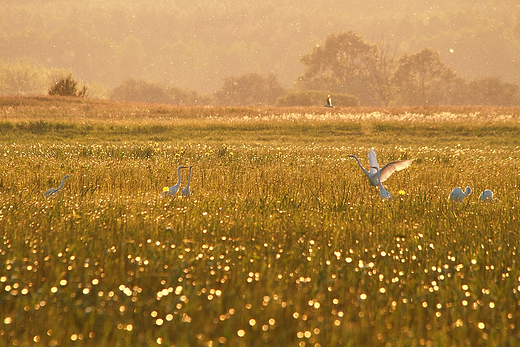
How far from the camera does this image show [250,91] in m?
109

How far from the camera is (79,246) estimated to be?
4.74m

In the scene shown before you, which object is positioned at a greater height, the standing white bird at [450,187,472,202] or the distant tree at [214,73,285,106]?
the distant tree at [214,73,285,106]

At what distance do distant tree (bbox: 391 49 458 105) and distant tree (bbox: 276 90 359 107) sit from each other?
15066mm

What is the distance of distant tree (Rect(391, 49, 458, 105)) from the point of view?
91.2 meters

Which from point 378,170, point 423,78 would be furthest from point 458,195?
point 423,78

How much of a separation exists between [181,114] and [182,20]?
16858cm

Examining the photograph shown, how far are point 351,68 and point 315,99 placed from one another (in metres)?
18.1

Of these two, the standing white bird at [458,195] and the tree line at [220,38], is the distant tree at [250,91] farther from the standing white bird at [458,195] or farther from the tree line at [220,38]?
the standing white bird at [458,195]

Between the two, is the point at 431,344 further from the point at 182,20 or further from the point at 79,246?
the point at 182,20

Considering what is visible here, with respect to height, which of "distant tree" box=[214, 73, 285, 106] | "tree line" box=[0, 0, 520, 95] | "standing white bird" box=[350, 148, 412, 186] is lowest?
"standing white bird" box=[350, 148, 412, 186]

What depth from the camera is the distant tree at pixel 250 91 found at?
109m

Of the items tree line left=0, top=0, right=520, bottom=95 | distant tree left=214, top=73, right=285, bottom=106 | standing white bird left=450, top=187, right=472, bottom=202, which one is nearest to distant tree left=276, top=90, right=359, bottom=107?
distant tree left=214, top=73, right=285, bottom=106

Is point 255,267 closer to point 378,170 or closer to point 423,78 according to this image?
point 378,170

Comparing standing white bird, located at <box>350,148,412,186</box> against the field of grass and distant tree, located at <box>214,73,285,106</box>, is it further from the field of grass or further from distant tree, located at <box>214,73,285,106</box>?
distant tree, located at <box>214,73,285,106</box>
